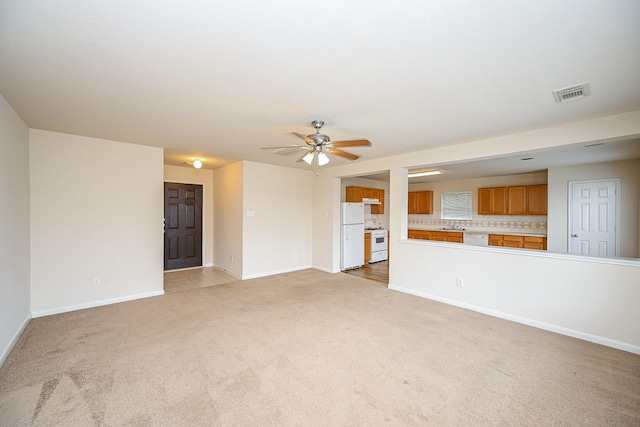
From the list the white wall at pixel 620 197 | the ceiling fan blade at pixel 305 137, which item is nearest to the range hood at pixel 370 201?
the white wall at pixel 620 197

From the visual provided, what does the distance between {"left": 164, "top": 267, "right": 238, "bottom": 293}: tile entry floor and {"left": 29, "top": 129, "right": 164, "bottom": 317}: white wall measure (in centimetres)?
56

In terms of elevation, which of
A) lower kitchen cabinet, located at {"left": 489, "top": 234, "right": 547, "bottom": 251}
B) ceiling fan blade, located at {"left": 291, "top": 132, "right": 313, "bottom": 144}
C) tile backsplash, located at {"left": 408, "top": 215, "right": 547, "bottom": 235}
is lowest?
lower kitchen cabinet, located at {"left": 489, "top": 234, "right": 547, "bottom": 251}

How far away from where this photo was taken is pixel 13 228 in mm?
2797

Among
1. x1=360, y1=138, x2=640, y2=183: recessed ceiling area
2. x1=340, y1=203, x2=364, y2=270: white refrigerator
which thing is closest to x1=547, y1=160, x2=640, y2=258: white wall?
x1=360, y1=138, x2=640, y2=183: recessed ceiling area

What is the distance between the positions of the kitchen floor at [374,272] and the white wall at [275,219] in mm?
1205

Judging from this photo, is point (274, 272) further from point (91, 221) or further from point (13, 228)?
point (13, 228)

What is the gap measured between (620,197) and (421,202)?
4.03 meters

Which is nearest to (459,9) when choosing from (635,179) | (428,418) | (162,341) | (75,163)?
(428,418)

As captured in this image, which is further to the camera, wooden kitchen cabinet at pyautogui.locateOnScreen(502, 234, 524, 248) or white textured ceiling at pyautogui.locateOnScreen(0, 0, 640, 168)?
wooden kitchen cabinet at pyautogui.locateOnScreen(502, 234, 524, 248)

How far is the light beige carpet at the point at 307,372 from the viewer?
1.81 m

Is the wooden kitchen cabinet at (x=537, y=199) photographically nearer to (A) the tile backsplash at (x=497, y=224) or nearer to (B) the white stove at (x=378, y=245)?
(A) the tile backsplash at (x=497, y=224)

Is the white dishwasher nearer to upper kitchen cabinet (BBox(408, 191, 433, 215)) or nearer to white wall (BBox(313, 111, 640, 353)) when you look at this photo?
upper kitchen cabinet (BBox(408, 191, 433, 215))

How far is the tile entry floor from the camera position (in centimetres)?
491

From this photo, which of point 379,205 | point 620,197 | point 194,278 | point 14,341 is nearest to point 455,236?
point 379,205
